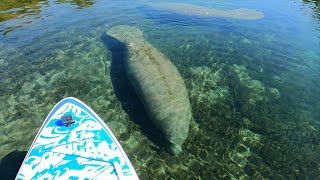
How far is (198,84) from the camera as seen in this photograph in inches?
464

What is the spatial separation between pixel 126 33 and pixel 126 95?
17.3 feet

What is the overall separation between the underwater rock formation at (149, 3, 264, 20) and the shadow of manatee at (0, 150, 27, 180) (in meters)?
13.8

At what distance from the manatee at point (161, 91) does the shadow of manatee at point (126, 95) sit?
317 mm

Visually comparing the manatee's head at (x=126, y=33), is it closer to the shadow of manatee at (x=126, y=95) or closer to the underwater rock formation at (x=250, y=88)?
the shadow of manatee at (x=126, y=95)

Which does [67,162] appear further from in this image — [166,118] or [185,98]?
[185,98]

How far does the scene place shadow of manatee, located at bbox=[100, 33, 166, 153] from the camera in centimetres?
919

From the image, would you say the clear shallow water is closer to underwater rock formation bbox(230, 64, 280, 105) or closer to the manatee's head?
underwater rock formation bbox(230, 64, 280, 105)

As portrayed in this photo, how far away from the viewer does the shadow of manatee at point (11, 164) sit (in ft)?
25.6

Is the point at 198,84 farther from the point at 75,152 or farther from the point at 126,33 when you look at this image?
the point at 75,152

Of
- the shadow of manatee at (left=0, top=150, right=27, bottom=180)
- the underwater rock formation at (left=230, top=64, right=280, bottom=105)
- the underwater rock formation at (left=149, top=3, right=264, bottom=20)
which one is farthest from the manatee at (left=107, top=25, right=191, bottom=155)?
the underwater rock formation at (left=149, top=3, right=264, bottom=20)

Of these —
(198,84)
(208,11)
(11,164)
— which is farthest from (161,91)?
(208,11)

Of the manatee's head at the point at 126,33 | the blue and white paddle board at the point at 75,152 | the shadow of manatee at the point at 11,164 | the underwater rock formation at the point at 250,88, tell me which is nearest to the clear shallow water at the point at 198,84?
the underwater rock formation at the point at 250,88

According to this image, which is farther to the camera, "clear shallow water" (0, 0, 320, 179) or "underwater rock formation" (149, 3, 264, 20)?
"underwater rock formation" (149, 3, 264, 20)

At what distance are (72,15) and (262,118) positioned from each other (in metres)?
14.3
